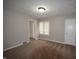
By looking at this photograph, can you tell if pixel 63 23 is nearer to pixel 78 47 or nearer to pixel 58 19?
pixel 58 19

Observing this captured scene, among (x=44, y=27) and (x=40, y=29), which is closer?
(x=44, y=27)

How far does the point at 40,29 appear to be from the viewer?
768cm

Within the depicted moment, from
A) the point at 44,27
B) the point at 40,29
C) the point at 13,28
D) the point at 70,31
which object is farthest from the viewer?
the point at 40,29

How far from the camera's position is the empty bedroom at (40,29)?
3225 mm

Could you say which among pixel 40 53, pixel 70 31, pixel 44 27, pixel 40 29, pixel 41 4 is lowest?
pixel 40 53

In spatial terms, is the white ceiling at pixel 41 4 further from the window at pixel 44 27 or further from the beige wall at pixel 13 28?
the window at pixel 44 27

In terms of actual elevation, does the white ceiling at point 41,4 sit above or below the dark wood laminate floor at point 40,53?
above

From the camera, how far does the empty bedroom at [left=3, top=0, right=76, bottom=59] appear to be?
3225mm

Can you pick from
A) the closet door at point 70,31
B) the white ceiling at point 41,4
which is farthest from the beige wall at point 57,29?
the white ceiling at point 41,4

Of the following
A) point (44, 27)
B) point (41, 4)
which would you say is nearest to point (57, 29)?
point (44, 27)

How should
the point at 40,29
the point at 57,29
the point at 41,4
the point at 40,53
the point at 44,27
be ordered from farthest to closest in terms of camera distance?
the point at 40,29
the point at 44,27
the point at 57,29
the point at 40,53
the point at 41,4

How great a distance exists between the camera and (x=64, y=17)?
5.46 metres

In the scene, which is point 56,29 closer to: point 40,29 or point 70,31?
point 70,31

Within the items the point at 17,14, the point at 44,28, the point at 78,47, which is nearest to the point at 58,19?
the point at 44,28
